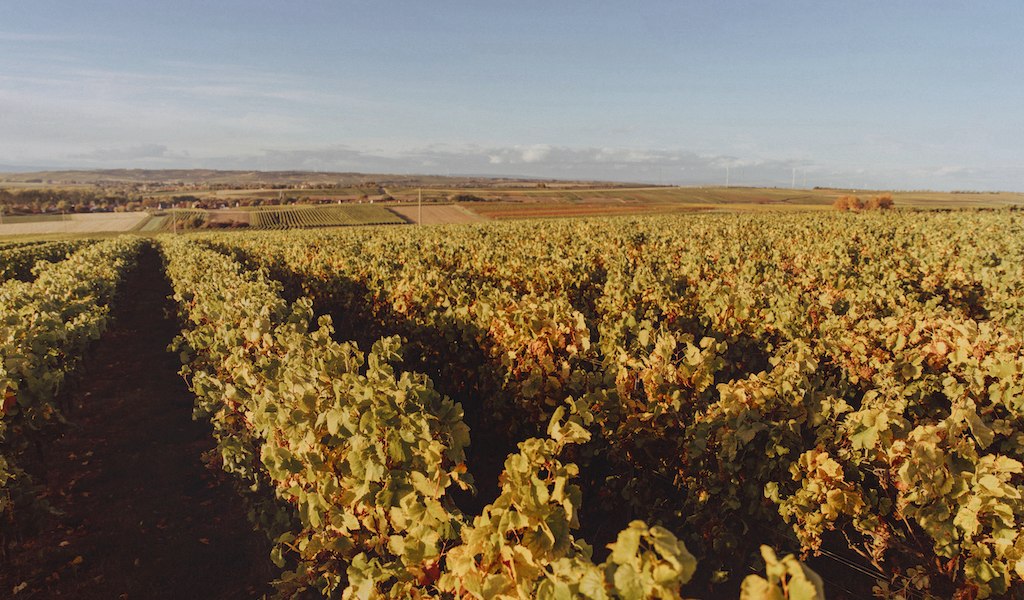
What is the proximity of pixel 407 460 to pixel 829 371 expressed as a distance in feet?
19.7

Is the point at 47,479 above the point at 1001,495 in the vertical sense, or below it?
below

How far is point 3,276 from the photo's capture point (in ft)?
77.6

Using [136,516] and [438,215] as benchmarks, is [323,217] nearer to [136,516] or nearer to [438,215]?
[438,215]

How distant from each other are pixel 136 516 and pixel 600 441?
619cm

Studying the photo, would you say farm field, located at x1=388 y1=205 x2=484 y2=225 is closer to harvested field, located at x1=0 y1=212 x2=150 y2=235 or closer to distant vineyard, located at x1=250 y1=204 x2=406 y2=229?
distant vineyard, located at x1=250 y1=204 x2=406 y2=229

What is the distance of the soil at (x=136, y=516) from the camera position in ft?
17.5

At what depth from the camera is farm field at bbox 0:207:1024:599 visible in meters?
2.89

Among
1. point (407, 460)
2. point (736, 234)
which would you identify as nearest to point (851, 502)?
point (407, 460)

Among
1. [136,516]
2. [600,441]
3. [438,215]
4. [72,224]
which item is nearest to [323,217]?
[438,215]

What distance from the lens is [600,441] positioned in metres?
5.60

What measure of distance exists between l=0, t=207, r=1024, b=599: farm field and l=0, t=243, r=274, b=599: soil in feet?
0.24

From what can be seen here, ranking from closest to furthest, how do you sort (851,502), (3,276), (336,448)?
1. (851,502)
2. (336,448)
3. (3,276)

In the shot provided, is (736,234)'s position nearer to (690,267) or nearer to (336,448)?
(690,267)

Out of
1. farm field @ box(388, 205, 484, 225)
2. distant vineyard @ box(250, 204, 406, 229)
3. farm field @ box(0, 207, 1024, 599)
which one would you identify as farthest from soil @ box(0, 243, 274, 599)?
distant vineyard @ box(250, 204, 406, 229)
